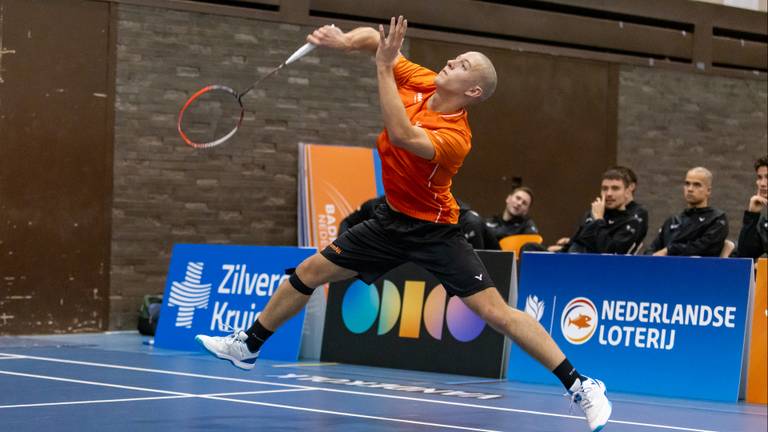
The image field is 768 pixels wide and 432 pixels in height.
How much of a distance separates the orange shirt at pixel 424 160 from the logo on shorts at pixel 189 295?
5.09 metres

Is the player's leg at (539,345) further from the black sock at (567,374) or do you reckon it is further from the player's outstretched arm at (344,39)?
the player's outstretched arm at (344,39)

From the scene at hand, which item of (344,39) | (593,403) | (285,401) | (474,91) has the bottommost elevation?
(285,401)

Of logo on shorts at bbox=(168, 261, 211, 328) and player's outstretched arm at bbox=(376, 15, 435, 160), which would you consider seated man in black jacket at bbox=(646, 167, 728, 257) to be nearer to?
logo on shorts at bbox=(168, 261, 211, 328)

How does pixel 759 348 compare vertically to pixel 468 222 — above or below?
below

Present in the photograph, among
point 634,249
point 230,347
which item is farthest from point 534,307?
point 230,347

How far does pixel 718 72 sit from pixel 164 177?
8.93 m

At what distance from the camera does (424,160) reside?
6.60m

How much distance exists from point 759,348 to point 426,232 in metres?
3.34

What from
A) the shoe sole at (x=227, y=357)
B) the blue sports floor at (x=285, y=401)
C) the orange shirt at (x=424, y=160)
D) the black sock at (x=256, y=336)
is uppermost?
the orange shirt at (x=424, y=160)

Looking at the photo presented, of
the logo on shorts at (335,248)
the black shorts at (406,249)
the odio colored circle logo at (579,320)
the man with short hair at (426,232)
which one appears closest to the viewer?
the man with short hair at (426,232)

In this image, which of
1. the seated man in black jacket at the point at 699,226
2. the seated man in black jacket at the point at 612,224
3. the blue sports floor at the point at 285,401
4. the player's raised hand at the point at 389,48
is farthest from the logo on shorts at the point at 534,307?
the player's raised hand at the point at 389,48

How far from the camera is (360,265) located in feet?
22.8

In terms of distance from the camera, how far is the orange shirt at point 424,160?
6.59m

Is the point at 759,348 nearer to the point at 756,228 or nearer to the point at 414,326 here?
the point at 756,228
